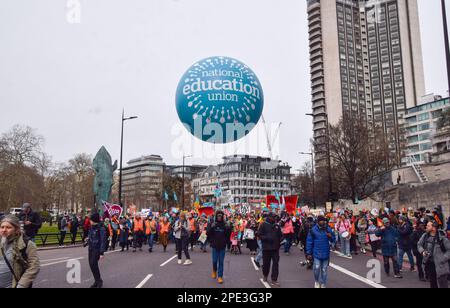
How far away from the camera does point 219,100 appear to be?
11.4 meters

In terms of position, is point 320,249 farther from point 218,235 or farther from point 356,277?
point 218,235

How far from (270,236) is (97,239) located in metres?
4.11

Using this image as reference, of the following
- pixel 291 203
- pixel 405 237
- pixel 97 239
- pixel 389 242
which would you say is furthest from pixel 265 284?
pixel 291 203

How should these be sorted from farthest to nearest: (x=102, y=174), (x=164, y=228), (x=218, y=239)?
(x=102, y=174), (x=164, y=228), (x=218, y=239)

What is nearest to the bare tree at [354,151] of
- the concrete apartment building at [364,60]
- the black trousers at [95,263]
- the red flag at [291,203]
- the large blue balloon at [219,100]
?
the red flag at [291,203]

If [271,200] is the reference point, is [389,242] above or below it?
below

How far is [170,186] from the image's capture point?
7738cm

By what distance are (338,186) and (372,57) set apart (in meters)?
83.6

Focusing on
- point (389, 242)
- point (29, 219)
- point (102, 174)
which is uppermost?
point (102, 174)

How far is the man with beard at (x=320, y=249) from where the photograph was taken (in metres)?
9.09

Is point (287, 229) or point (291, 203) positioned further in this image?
point (291, 203)

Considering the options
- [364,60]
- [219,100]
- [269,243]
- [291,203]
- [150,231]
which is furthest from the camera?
[364,60]
